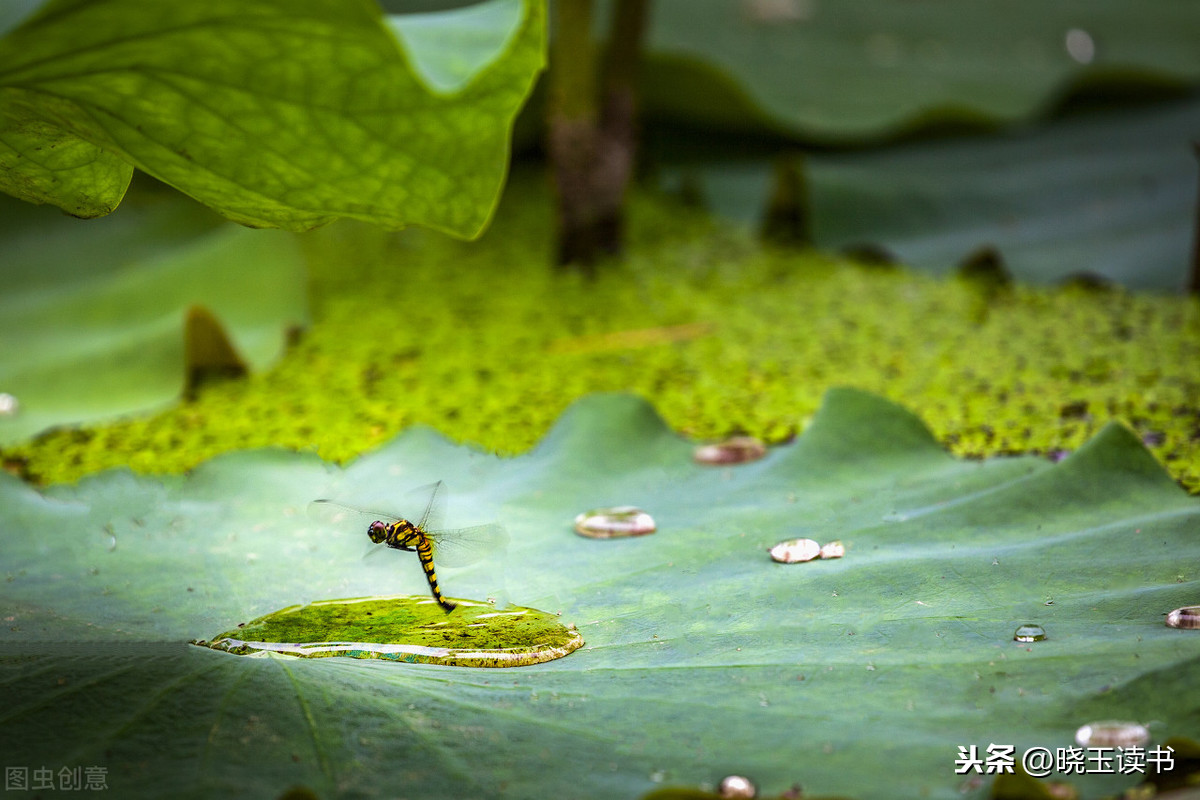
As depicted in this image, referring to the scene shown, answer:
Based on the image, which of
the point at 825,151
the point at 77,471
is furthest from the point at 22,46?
the point at 825,151

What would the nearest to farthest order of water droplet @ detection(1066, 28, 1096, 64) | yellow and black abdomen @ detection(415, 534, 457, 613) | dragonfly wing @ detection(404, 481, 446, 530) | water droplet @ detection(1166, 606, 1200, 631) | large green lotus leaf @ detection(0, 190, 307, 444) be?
water droplet @ detection(1166, 606, 1200, 631) → yellow and black abdomen @ detection(415, 534, 457, 613) → dragonfly wing @ detection(404, 481, 446, 530) → large green lotus leaf @ detection(0, 190, 307, 444) → water droplet @ detection(1066, 28, 1096, 64)

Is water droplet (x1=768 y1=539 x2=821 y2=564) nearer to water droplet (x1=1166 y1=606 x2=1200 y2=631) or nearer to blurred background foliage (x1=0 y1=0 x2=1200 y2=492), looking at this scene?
water droplet (x1=1166 y1=606 x2=1200 y2=631)

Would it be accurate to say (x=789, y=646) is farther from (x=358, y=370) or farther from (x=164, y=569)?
(x=358, y=370)

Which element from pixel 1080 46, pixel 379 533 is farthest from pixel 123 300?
pixel 1080 46

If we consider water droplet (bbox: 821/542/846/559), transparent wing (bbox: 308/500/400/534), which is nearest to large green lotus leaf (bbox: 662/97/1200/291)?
water droplet (bbox: 821/542/846/559)

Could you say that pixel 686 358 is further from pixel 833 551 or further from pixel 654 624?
pixel 654 624

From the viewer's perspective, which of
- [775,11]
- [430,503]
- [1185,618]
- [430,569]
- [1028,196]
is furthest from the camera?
[775,11]
